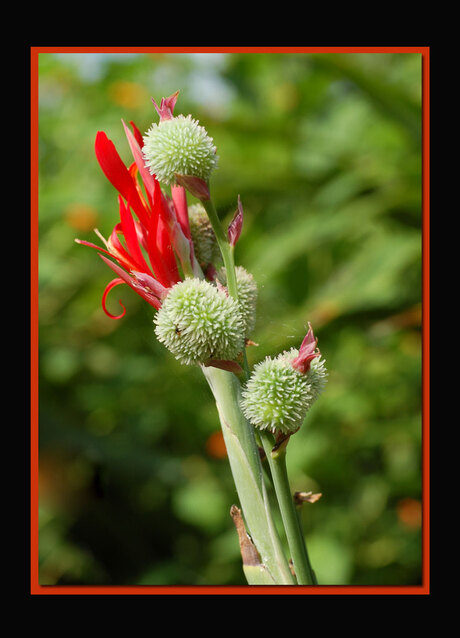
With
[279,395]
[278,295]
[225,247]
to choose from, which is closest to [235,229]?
[225,247]

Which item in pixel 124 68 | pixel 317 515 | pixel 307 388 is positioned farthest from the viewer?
pixel 124 68

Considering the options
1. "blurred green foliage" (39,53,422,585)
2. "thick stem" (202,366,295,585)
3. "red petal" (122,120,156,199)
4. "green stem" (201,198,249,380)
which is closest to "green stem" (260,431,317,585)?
"thick stem" (202,366,295,585)

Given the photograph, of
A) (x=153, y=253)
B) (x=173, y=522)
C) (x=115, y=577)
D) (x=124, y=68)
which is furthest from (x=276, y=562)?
(x=124, y=68)

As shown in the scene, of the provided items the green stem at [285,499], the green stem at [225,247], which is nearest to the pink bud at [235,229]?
the green stem at [225,247]

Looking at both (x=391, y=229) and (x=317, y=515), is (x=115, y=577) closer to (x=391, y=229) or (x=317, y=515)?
(x=317, y=515)

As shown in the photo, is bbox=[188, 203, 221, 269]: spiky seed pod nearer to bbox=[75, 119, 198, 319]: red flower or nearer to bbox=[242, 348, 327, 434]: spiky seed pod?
bbox=[75, 119, 198, 319]: red flower

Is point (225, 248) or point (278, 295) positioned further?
point (278, 295)

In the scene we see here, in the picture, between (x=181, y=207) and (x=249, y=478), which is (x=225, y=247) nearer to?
(x=181, y=207)
